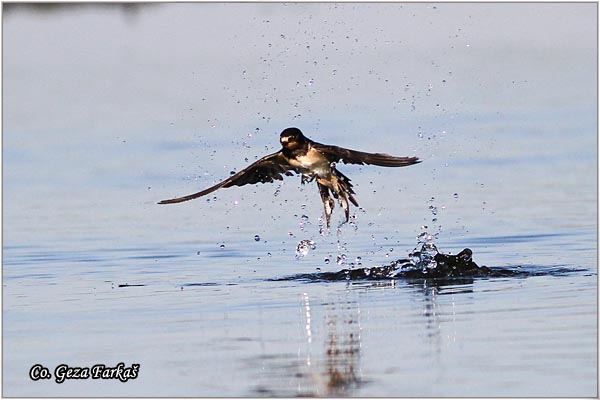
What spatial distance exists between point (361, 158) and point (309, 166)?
445 millimetres

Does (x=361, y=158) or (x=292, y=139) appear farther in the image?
(x=292, y=139)

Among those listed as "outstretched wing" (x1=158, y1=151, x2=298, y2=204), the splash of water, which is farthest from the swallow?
the splash of water

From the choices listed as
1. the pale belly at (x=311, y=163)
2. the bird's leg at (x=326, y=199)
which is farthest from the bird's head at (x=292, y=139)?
the bird's leg at (x=326, y=199)

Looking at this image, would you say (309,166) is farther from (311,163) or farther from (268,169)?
(268,169)

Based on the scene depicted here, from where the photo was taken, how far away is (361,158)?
11.6 m

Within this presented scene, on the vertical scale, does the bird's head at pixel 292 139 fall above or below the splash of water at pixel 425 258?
above

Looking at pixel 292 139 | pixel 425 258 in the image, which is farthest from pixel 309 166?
pixel 425 258

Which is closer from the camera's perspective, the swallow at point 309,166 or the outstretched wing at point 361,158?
the outstretched wing at point 361,158

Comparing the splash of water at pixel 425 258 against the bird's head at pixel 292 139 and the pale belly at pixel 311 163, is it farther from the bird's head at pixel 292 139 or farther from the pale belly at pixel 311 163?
the bird's head at pixel 292 139

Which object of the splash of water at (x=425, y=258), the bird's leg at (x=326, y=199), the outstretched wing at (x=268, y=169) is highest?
the outstretched wing at (x=268, y=169)

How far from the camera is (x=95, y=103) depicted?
26484 millimetres

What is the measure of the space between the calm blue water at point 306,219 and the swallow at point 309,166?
2.30 ft

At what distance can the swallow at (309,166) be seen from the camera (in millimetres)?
11789

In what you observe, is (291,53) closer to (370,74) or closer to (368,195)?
(370,74)
